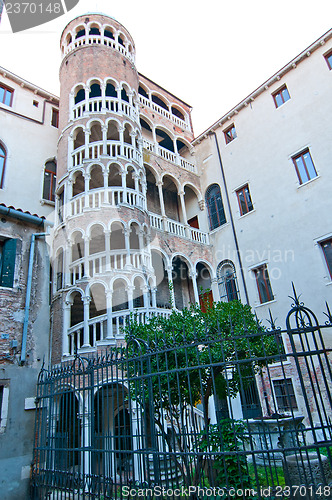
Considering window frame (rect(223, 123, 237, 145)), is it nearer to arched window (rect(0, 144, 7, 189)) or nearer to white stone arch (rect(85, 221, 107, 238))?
white stone arch (rect(85, 221, 107, 238))

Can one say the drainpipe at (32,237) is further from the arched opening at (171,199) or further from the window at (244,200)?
the arched opening at (171,199)

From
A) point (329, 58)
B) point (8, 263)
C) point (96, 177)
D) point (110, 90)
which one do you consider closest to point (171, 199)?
point (96, 177)

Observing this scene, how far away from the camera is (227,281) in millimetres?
18234

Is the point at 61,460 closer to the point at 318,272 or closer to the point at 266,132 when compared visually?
the point at 318,272

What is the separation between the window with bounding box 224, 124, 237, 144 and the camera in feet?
66.1

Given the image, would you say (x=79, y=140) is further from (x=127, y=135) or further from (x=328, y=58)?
(x=328, y=58)

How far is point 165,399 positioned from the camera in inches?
294

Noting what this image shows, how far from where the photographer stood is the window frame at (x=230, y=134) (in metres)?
20.1

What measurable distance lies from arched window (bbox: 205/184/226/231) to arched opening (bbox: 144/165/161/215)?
3072 mm

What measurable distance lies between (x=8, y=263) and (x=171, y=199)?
46.8 ft

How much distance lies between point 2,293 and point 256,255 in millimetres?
12047

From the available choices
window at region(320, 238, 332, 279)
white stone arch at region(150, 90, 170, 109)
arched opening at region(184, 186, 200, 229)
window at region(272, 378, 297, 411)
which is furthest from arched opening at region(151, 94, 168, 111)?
window at region(272, 378, 297, 411)

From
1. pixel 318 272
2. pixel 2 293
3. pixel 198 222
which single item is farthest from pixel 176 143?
pixel 2 293

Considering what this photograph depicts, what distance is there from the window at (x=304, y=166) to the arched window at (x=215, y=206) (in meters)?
4.78
